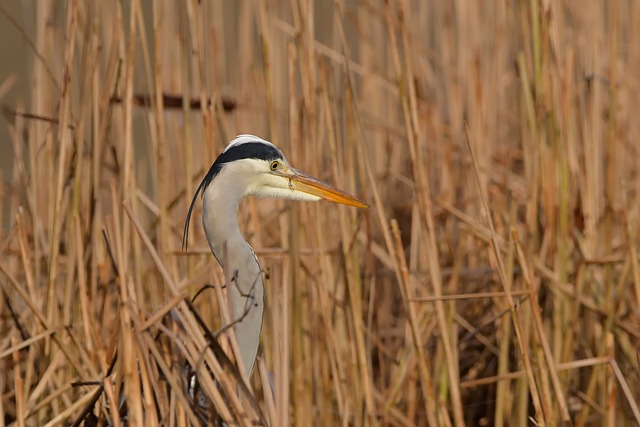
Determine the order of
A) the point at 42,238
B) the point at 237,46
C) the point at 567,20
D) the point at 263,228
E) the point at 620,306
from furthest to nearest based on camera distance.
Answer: the point at 237,46 → the point at 567,20 → the point at 263,228 → the point at 620,306 → the point at 42,238

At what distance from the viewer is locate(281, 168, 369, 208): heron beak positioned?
1.79m

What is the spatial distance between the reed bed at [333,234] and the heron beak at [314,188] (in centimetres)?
13

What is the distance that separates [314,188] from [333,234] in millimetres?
900

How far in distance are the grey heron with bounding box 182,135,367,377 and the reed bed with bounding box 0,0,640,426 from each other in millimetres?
68

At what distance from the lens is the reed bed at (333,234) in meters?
1.66

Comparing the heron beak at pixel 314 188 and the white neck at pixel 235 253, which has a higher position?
the heron beak at pixel 314 188

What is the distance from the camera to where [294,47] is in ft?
6.61

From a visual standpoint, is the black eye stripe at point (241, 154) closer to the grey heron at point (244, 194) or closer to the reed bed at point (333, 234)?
the grey heron at point (244, 194)

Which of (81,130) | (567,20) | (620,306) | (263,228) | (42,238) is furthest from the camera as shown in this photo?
(567,20)

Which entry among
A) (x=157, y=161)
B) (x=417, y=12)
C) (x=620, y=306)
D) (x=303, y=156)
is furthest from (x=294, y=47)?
(x=417, y=12)

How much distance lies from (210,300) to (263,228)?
62 centimetres

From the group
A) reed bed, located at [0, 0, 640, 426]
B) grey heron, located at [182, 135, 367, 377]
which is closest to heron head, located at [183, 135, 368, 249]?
grey heron, located at [182, 135, 367, 377]

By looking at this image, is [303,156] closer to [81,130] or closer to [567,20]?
[81,130]

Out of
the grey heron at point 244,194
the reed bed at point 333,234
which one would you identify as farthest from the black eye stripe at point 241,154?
the reed bed at point 333,234
